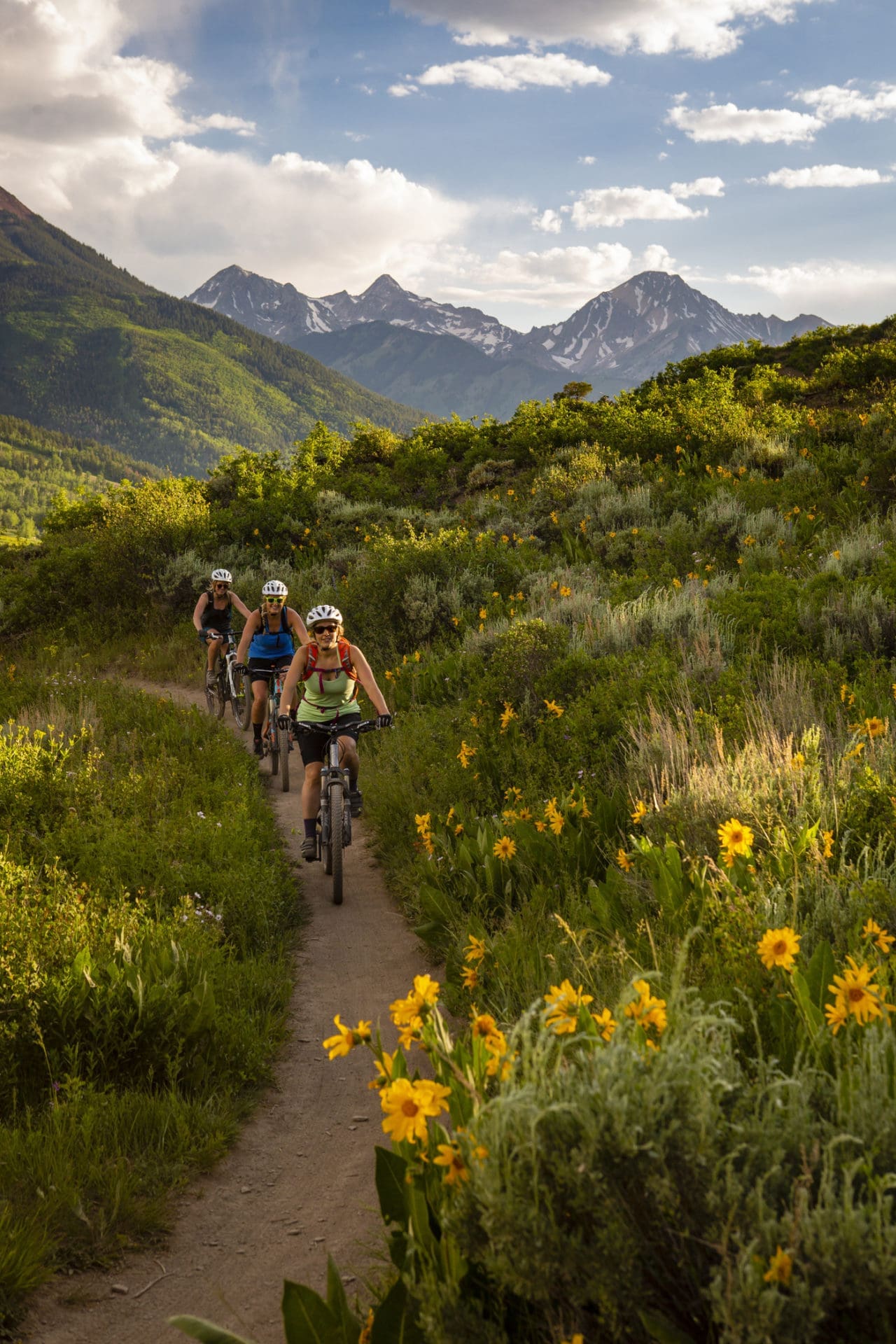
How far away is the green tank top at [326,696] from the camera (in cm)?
709

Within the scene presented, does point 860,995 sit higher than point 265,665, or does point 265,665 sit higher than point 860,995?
point 265,665

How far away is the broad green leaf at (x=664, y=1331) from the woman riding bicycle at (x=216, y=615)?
33.0 feet

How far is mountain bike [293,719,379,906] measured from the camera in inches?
259

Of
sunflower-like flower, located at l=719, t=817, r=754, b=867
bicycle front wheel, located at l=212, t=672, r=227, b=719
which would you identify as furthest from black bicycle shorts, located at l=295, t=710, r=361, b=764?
bicycle front wheel, located at l=212, t=672, r=227, b=719

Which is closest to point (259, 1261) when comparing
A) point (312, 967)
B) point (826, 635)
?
point (312, 967)

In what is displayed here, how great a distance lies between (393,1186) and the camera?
237 cm

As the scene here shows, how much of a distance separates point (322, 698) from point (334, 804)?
99 cm

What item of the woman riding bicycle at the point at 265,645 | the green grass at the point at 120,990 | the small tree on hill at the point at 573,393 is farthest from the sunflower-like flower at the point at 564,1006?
the small tree on hill at the point at 573,393

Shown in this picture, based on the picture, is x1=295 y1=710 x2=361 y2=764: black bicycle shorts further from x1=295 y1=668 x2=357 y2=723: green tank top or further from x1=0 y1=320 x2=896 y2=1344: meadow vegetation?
x1=0 y1=320 x2=896 y2=1344: meadow vegetation

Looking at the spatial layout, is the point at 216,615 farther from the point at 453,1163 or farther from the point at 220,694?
the point at 453,1163

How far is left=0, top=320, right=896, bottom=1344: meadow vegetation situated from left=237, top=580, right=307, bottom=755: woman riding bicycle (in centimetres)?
161

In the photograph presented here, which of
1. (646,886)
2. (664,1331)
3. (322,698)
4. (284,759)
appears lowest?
(284,759)

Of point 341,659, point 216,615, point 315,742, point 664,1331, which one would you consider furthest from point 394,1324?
point 216,615

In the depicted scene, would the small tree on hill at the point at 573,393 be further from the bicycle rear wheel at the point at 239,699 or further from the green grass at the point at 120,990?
the green grass at the point at 120,990
